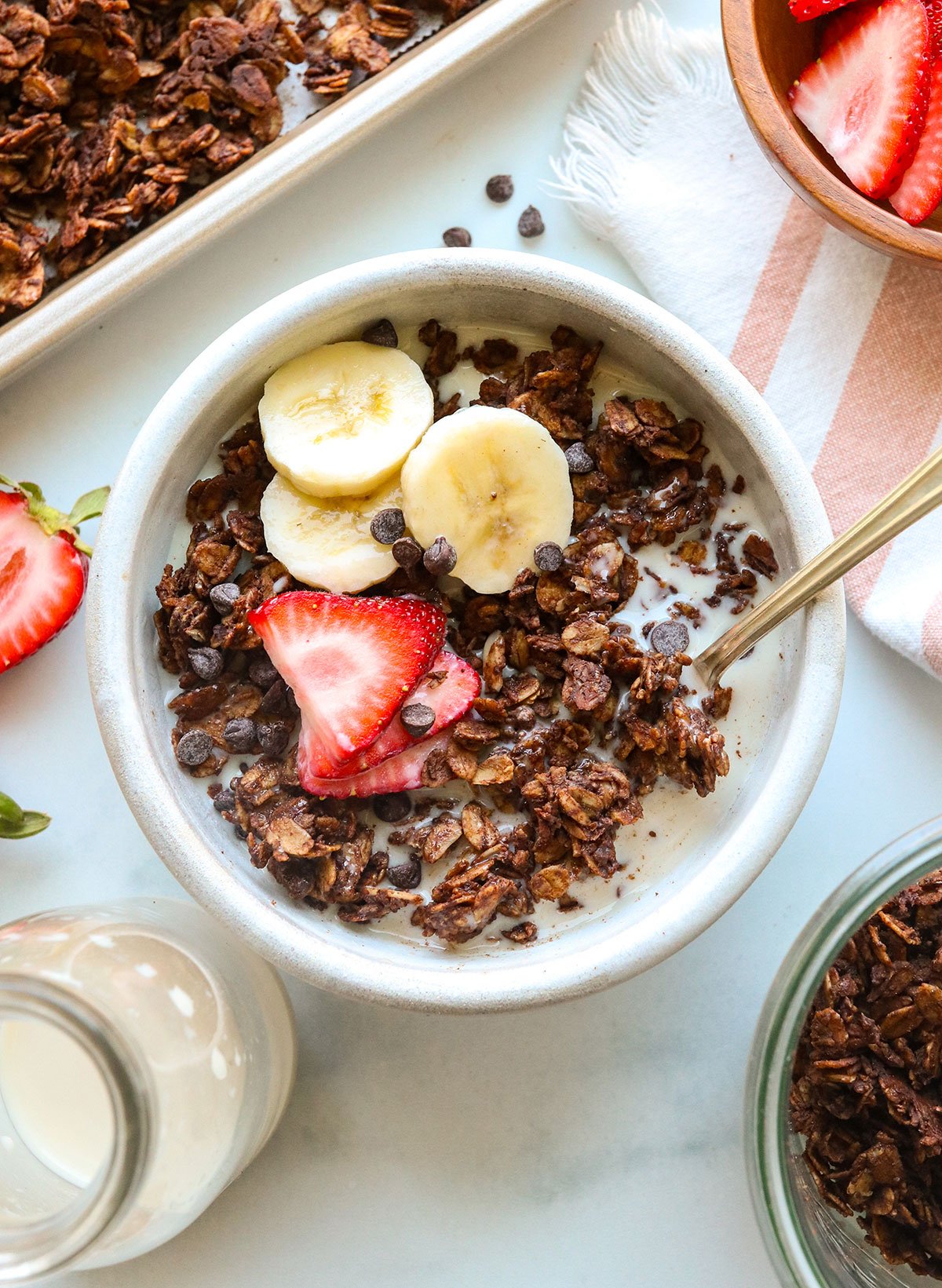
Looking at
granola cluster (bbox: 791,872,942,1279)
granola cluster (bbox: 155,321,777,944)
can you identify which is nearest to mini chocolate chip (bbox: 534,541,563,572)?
granola cluster (bbox: 155,321,777,944)

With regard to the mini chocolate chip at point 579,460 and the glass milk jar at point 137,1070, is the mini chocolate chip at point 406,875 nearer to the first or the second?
the glass milk jar at point 137,1070

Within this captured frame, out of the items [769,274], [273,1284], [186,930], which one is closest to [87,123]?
[769,274]

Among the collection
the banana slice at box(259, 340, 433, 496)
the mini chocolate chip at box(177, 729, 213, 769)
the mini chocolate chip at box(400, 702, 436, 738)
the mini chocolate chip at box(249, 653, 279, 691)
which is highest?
the banana slice at box(259, 340, 433, 496)

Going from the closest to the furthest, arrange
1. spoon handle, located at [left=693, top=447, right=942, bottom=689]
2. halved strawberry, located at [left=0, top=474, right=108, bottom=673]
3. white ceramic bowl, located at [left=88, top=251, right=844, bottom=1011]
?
spoon handle, located at [left=693, top=447, right=942, bottom=689] → white ceramic bowl, located at [left=88, top=251, right=844, bottom=1011] → halved strawberry, located at [left=0, top=474, right=108, bottom=673]

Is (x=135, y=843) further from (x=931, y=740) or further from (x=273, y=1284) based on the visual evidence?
(x=931, y=740)

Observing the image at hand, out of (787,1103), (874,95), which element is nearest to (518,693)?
(787,1103)

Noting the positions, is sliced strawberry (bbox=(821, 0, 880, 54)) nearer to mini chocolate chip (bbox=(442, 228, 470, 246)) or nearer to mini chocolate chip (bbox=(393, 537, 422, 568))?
mini chocolate chip (bbox=(442, 228, 470, 246))

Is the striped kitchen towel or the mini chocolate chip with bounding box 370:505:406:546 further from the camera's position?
the striped kitchen towel
